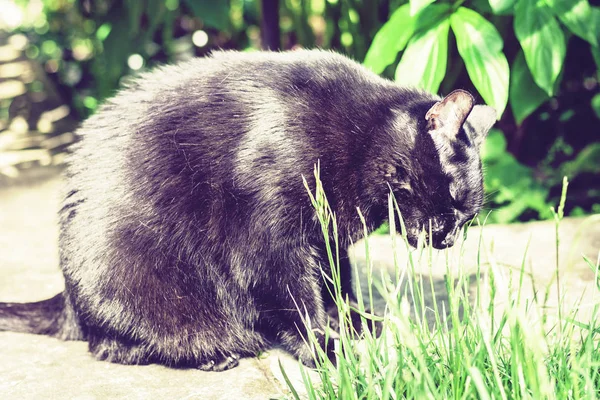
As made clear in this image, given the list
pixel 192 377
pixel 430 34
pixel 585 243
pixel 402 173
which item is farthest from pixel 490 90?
pixel 192 377

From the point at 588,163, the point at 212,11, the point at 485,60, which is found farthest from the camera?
the point at 212,11

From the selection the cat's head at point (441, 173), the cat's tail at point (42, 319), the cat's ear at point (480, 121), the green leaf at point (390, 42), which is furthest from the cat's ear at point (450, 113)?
the cat's tail at point (42, 319)

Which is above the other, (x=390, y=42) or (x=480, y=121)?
(x=390, y=42)

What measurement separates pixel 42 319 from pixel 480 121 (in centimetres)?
159

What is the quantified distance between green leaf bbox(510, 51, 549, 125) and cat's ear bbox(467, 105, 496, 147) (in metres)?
0.79

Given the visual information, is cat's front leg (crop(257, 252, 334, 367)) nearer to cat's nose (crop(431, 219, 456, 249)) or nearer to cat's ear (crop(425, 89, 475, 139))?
cat's nose (crop(431, 219, 456, 249))

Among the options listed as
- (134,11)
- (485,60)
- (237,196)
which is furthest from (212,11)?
(237,196)

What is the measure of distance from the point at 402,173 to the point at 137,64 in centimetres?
367

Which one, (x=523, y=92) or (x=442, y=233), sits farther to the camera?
(x=523, y=92)

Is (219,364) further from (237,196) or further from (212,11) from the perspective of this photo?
(212,11)

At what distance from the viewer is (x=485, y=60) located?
2260 millimetres

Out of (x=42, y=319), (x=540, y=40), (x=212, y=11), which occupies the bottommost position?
(x=42, y=319)

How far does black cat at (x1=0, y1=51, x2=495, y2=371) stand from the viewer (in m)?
1.97

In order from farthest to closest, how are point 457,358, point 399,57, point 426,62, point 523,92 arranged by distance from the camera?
point 399,57
point 523,92
point 426,62
point 457,358
